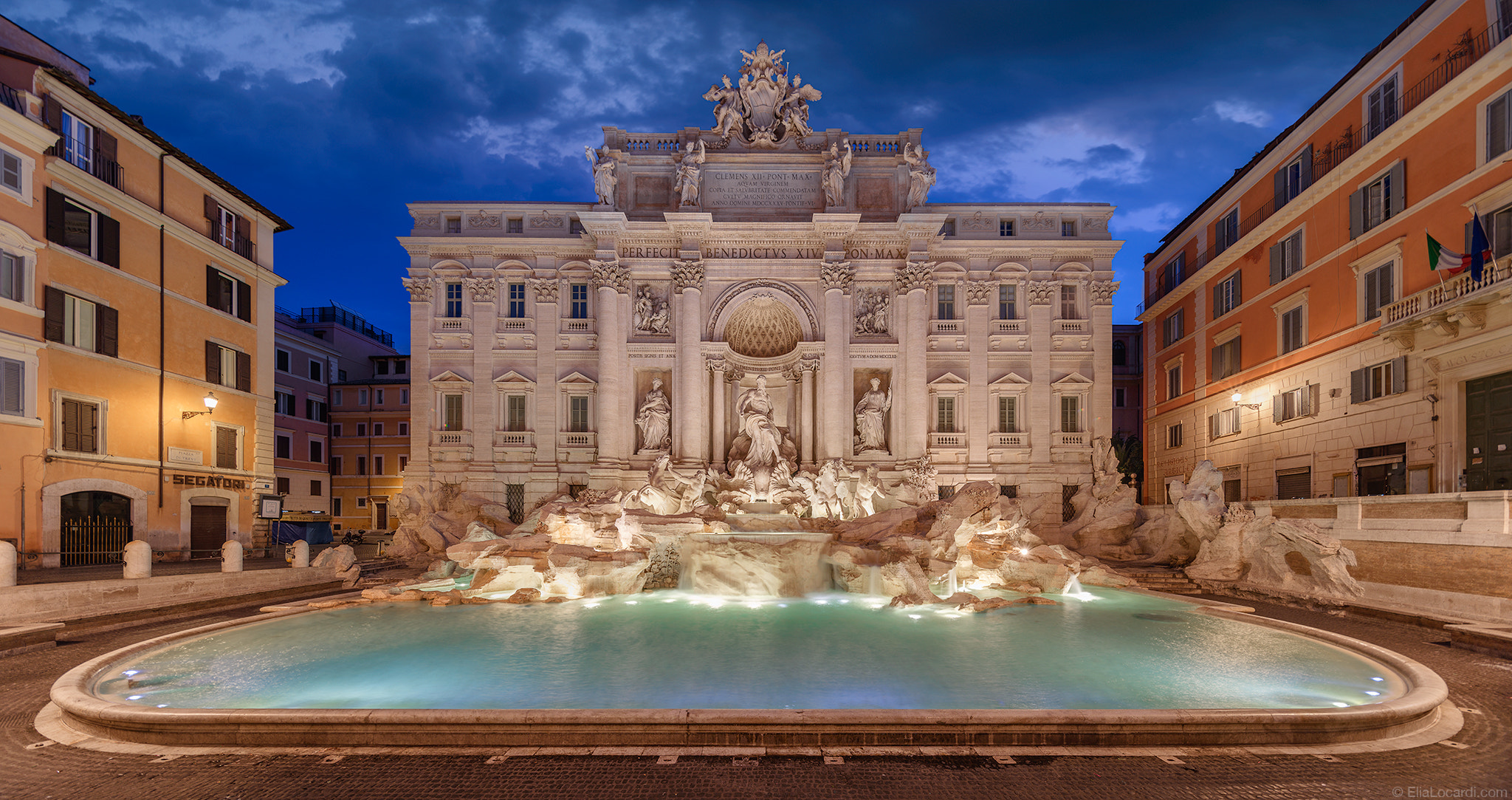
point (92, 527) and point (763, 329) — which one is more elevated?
point (763, 329)

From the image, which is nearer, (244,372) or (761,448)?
(761,448)

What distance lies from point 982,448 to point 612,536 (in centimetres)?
1655


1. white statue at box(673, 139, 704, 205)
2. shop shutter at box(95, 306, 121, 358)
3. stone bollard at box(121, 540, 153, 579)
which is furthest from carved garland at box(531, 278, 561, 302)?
stone bollard at box(121, 540, 153, 579)

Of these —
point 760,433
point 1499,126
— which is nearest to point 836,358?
point 760,433

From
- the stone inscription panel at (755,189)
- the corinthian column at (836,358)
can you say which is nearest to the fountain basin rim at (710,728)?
the corinthian column at (836,358)

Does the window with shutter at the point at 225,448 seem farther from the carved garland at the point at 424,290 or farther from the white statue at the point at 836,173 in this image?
the white statue at the point at 836,173

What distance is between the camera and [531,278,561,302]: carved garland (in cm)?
2894

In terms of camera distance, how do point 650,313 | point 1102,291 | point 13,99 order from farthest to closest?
point 1102,291 → point 650,313 → point 13,99

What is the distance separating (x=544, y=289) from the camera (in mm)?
28938

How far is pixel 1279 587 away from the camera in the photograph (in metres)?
15.5

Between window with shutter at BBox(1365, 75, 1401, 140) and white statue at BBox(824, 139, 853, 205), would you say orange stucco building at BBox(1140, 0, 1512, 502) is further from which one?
white statue at BBox(824, 139, 853, 205)

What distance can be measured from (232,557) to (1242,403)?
3166 centimetres

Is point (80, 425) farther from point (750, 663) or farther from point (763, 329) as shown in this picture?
point (763, 329)

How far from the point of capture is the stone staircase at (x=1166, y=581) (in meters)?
16.9
